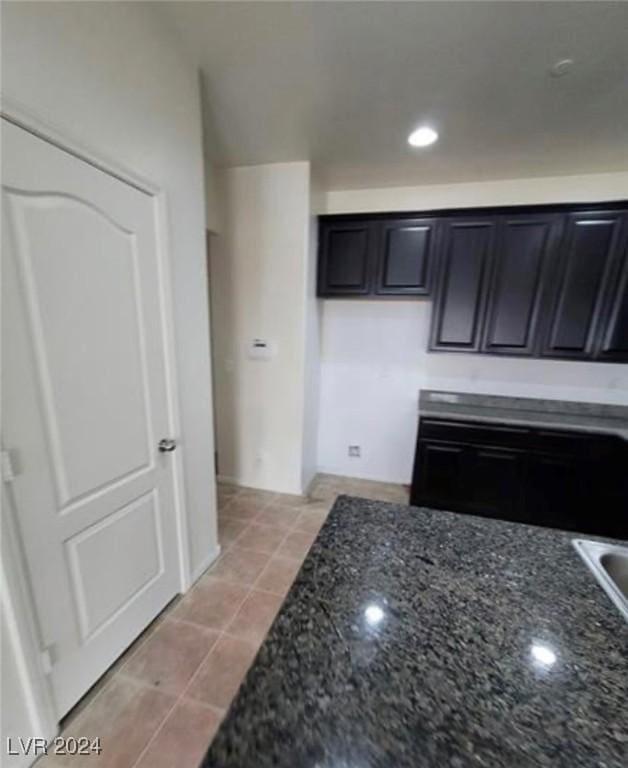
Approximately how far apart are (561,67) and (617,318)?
1659mm

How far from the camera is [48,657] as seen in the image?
1241 mm

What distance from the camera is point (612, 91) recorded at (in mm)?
1733

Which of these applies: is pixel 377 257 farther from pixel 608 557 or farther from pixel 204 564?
pixel 204 564

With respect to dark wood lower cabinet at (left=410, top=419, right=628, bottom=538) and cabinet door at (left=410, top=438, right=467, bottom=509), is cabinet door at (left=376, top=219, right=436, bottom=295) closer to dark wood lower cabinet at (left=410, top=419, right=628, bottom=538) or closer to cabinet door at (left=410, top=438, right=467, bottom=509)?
dark wood lower cabinet at (left=410, top=419, right=628, bottom=538)

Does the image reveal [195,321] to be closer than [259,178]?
Yes

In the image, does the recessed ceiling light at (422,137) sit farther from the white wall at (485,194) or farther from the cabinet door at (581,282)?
the cabinet door at (581,282)

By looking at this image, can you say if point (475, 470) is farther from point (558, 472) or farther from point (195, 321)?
point (195, 321)

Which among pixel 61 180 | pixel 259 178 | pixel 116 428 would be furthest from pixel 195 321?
pixel 259 178

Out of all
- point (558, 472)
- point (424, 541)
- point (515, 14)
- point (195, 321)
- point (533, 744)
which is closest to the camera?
point (533, 744)

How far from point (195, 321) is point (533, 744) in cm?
188

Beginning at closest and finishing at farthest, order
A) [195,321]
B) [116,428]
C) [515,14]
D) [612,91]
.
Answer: [515,14]
[116,428]
[612,91]
[195,321]

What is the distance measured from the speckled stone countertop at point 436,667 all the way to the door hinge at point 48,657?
1026 mm

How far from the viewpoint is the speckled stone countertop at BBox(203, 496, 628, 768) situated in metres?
0.55

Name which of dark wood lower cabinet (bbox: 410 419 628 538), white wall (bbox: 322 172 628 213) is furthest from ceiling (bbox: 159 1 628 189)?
dark wood lower cabinet (bbox: 410 419 628 538)
